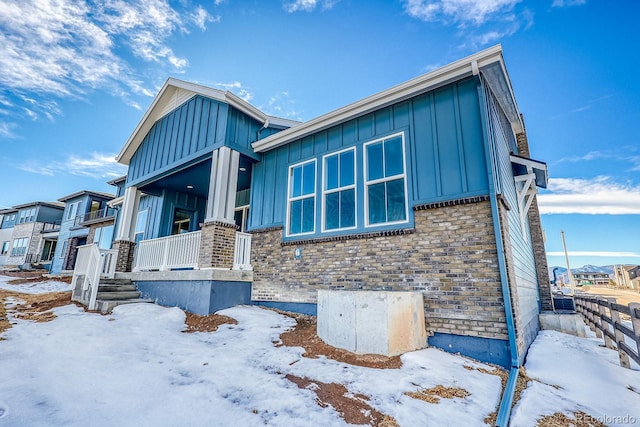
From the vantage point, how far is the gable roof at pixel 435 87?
4910 millimetres

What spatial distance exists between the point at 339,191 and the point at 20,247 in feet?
124

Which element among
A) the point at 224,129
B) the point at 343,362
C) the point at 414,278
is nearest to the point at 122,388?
the point at 343,362

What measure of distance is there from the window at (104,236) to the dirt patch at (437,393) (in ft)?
69.2

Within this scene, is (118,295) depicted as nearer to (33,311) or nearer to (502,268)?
(33,311)

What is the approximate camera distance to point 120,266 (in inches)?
382

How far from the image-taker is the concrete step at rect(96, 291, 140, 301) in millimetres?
7172

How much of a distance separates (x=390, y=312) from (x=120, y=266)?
31.9 feet

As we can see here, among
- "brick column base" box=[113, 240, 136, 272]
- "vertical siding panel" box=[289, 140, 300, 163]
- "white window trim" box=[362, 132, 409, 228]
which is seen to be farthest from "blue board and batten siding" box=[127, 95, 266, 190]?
"white window trim" box=[362, 132, 409, 228]

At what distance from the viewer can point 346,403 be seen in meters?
2.75

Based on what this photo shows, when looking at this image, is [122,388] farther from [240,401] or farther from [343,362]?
[343,362]

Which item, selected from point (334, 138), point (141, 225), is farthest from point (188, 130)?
point (141, 225)

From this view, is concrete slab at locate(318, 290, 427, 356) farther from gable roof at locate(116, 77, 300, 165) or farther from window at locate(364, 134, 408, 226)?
gable roof at locate(116, 77, 300, 165)

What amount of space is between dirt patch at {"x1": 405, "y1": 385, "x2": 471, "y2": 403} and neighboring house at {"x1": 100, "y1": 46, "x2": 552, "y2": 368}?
4.68ft

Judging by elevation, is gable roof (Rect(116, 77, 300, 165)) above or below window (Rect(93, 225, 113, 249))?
above
